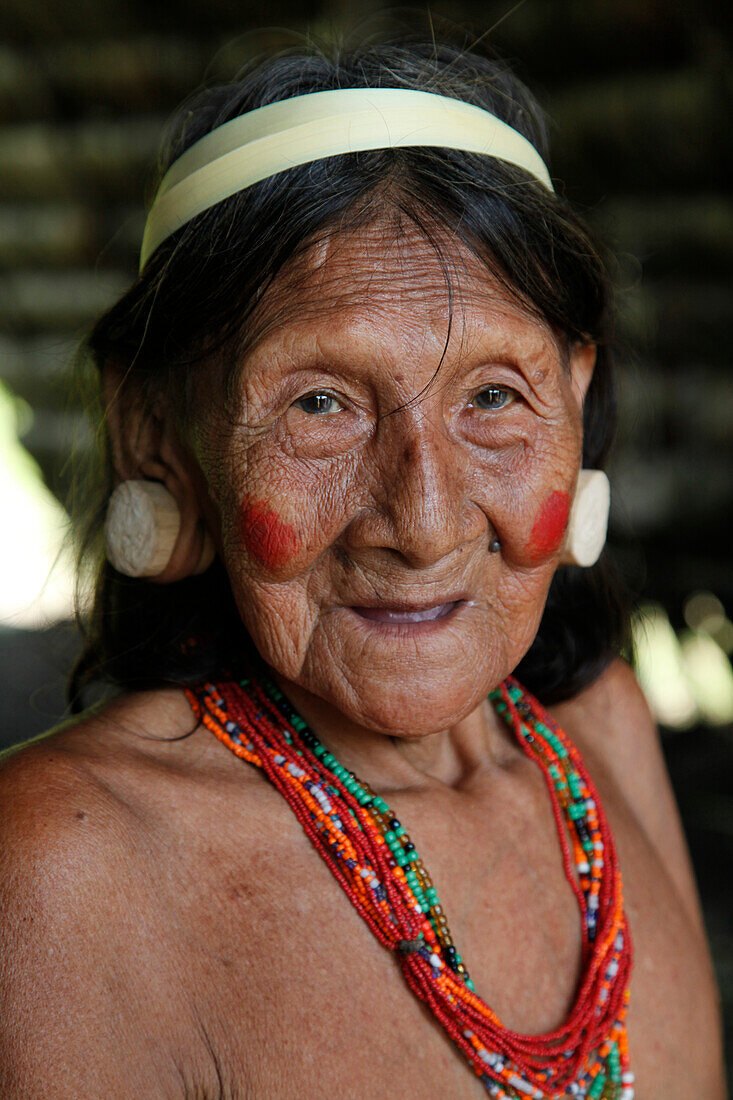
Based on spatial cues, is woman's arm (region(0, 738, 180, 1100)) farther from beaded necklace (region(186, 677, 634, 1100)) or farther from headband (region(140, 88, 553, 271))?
headband (region(140, 88, 553, 271))

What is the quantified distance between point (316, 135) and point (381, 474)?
44 cm

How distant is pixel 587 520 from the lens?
1.61m

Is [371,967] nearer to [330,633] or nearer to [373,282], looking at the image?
[330,633]

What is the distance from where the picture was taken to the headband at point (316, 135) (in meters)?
1.36

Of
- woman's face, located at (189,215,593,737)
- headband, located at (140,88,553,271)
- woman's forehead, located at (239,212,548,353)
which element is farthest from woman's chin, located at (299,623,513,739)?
headband, located at (140,88,553,271)

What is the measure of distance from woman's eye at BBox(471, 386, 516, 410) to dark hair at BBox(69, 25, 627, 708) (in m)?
0.12

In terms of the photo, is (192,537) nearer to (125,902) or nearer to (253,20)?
(125,902)

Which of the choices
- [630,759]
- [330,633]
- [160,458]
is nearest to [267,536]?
[330,633]

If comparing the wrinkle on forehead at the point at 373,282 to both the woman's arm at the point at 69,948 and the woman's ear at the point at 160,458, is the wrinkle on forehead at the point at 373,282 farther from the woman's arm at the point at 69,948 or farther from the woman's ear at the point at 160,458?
the woman's arm at the point at 69,948

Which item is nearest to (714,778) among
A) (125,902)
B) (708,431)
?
(708,431)

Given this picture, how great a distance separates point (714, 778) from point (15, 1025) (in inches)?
146

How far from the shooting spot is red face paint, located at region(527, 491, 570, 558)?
147 centimetres

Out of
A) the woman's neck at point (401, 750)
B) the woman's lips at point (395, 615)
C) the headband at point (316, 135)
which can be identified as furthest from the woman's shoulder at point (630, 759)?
the headband at point (316, 135)

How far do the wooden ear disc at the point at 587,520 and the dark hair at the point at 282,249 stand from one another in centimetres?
23
